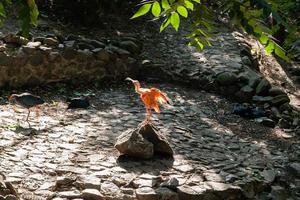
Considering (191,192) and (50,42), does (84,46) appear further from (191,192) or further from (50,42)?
(191,192)

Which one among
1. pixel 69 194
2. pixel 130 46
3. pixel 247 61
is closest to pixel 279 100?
pixel 247 61

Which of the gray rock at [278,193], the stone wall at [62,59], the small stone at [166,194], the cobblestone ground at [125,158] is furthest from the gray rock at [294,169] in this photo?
the stone wall at [62,59]

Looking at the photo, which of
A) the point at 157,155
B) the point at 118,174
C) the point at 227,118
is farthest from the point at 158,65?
the point at 118,174

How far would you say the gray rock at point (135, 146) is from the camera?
5125mm

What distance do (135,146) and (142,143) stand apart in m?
0.08

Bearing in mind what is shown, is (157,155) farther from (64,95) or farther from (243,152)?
(64,95)

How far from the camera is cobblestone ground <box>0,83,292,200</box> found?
459 cm

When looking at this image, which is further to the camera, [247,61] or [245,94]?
[247,61]

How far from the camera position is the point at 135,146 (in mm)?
5121

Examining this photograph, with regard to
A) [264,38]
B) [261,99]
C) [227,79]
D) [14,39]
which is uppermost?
[264,38]

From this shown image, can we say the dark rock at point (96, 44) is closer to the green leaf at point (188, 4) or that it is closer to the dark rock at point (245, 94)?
the dark rock at point (245, 94)

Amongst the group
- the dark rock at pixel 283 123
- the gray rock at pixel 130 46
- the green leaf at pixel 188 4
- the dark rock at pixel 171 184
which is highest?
the green leaf at pixel 188 4

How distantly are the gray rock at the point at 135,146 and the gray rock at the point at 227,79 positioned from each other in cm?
367

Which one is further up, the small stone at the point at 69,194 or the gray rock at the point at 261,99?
the gray rock at the point at 261,99
